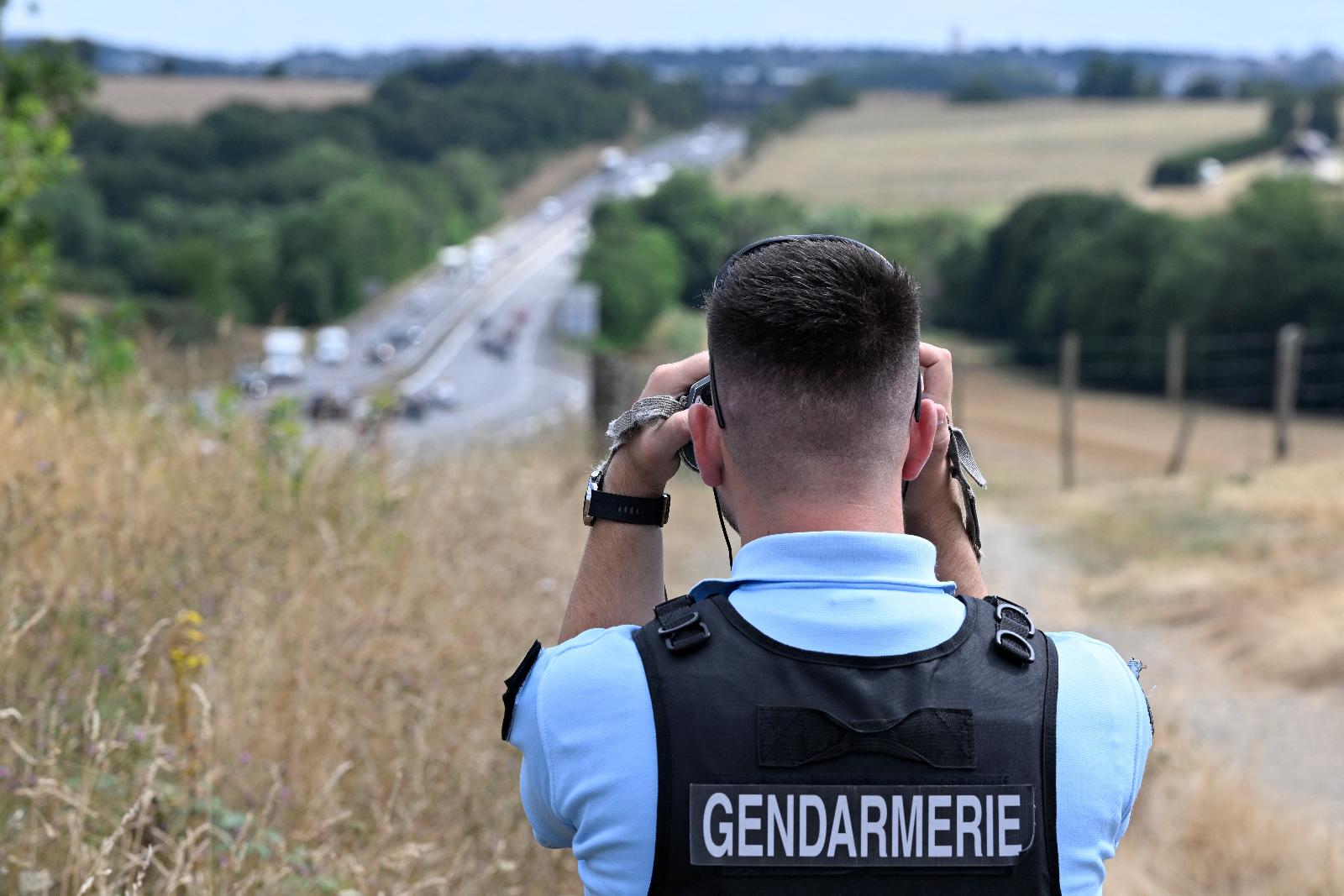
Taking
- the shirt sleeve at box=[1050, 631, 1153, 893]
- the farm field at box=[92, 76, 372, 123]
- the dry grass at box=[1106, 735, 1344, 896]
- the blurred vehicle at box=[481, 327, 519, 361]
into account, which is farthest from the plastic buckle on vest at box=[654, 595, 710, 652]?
the farm field at box=[92, 76, 372, 123]

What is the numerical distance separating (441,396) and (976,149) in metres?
94.4

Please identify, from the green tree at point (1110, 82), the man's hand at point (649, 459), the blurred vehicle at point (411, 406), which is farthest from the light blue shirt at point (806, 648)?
the green tree at point (1110, 82)

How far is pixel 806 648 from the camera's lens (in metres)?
1.57

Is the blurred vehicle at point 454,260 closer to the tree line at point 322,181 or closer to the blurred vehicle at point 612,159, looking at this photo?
the tree line at point 322,181

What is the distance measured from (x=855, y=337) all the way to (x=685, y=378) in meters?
0.37

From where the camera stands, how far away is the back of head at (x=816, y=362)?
5.34ft

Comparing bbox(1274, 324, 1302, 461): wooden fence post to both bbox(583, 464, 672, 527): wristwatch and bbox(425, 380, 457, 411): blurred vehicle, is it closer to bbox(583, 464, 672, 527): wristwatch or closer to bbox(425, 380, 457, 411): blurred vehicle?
bbox(425, 380, 457, 411): blurred vehicle

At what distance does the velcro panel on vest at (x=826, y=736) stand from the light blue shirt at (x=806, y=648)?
0.08 meters

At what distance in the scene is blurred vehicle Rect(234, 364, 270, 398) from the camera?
266 inches

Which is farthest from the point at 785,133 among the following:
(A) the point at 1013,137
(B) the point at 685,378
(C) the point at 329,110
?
(B) the point at 685,378

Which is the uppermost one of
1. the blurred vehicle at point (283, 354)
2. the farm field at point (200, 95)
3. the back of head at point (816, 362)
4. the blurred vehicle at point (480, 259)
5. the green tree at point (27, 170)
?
the back of head at point (816, 362)

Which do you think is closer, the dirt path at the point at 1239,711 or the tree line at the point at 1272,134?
the dirt path at the point at 1239,711

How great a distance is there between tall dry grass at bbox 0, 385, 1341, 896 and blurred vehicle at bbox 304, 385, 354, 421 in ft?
2.76

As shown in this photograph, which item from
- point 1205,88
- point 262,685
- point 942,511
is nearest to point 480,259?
point 1205,88
